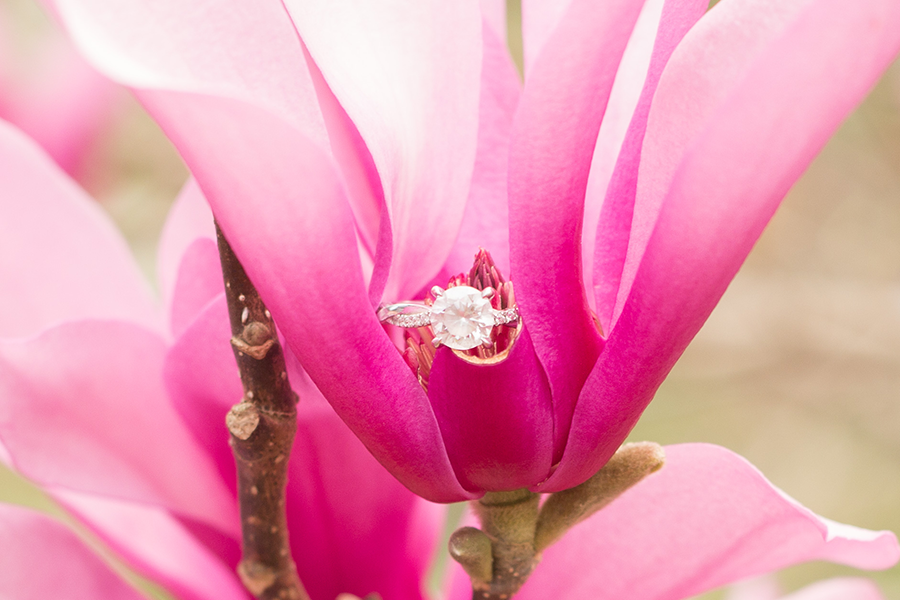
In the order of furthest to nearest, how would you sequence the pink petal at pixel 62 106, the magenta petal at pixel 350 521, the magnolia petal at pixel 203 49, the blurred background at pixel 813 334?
the blurred background at pixel 813 334
the pink petal at pixel 62 106
the magenta petal at pixel 350 521
the magnolia petal at pixel 203 49

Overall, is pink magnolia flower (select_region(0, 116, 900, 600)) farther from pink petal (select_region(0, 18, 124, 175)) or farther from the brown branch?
pink petal (select_region(0, 18, 124, 175))

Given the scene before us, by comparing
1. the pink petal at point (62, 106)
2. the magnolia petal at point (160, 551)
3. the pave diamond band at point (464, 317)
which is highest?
the pave diamond band at point (464, 317)

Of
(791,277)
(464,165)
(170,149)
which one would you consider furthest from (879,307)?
(464,165)

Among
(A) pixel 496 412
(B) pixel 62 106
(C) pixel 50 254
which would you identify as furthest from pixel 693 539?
(B) pixel 62 106

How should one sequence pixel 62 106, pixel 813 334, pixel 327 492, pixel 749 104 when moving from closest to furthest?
pixel 749 104 < pixel 327 492 < pixel 62 106 < pixel 813 334

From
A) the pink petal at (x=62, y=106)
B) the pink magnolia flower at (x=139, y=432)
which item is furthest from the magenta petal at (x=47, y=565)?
the pink petal at (x=62, y=106)

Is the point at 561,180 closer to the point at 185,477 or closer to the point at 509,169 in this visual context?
the point at 509,169

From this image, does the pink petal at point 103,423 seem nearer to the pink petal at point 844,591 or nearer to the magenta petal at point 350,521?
the magenta petal at point 350,521

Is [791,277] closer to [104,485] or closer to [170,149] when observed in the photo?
[170,149]
